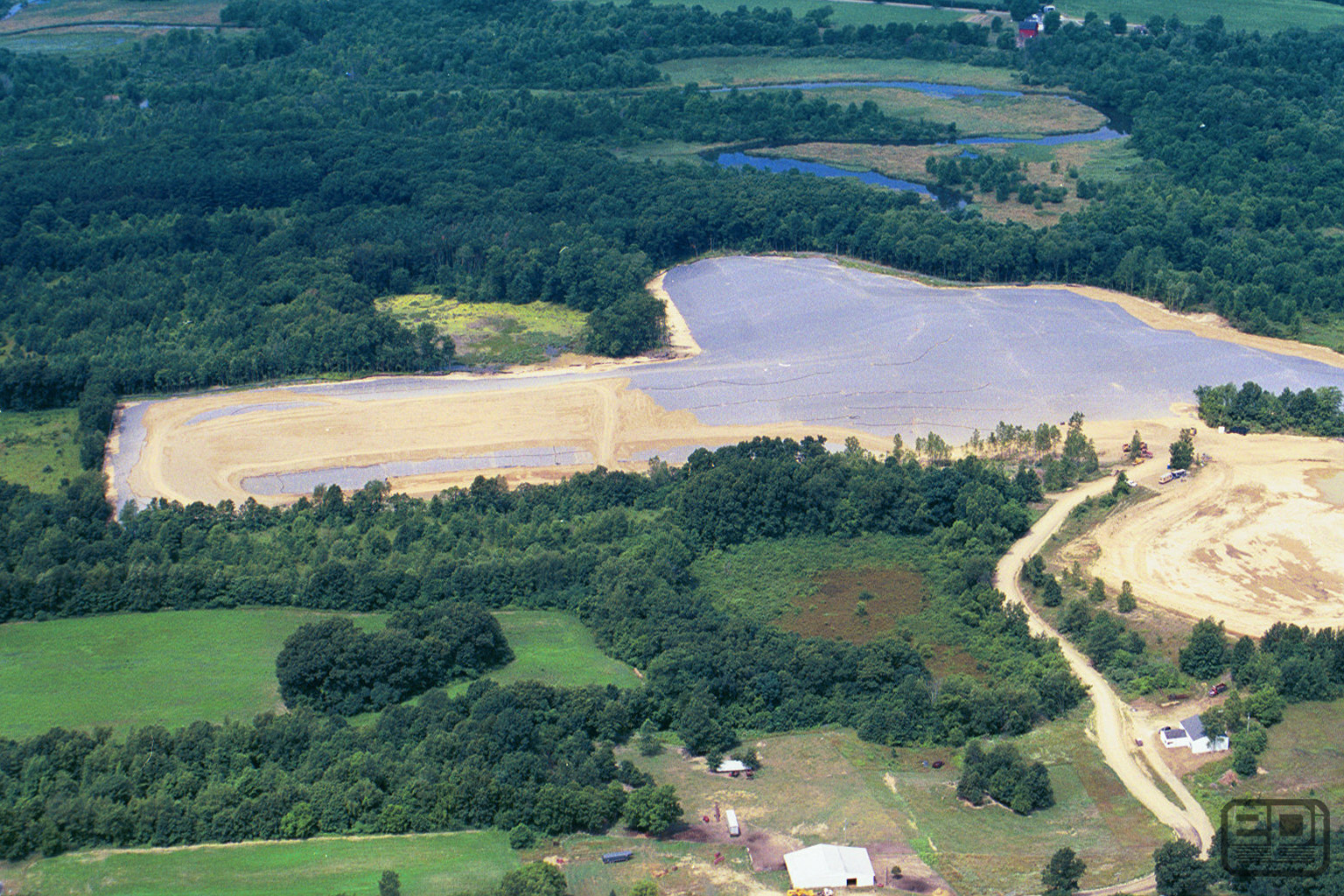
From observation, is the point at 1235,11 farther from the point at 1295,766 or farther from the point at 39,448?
the point at 39,448

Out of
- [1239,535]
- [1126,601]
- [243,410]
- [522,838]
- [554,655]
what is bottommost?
[554,655]

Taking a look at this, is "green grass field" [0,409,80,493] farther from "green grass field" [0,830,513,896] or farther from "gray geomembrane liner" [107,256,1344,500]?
"green grass field" [0,830,513,896]

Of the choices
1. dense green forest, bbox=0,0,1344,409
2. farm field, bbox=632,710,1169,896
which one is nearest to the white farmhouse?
farm field, bbox=632,710,1169,896

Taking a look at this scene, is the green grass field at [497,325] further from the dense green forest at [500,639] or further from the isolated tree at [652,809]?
the isolated tree at [652,809]

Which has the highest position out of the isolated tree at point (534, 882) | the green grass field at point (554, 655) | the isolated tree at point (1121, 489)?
the isolated tree at point (1121, 489)

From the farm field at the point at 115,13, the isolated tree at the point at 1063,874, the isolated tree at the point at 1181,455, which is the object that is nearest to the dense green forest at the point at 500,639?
the isolated tree at the point at 1181,455

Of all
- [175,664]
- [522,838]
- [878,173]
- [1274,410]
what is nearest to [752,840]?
[522,838]
